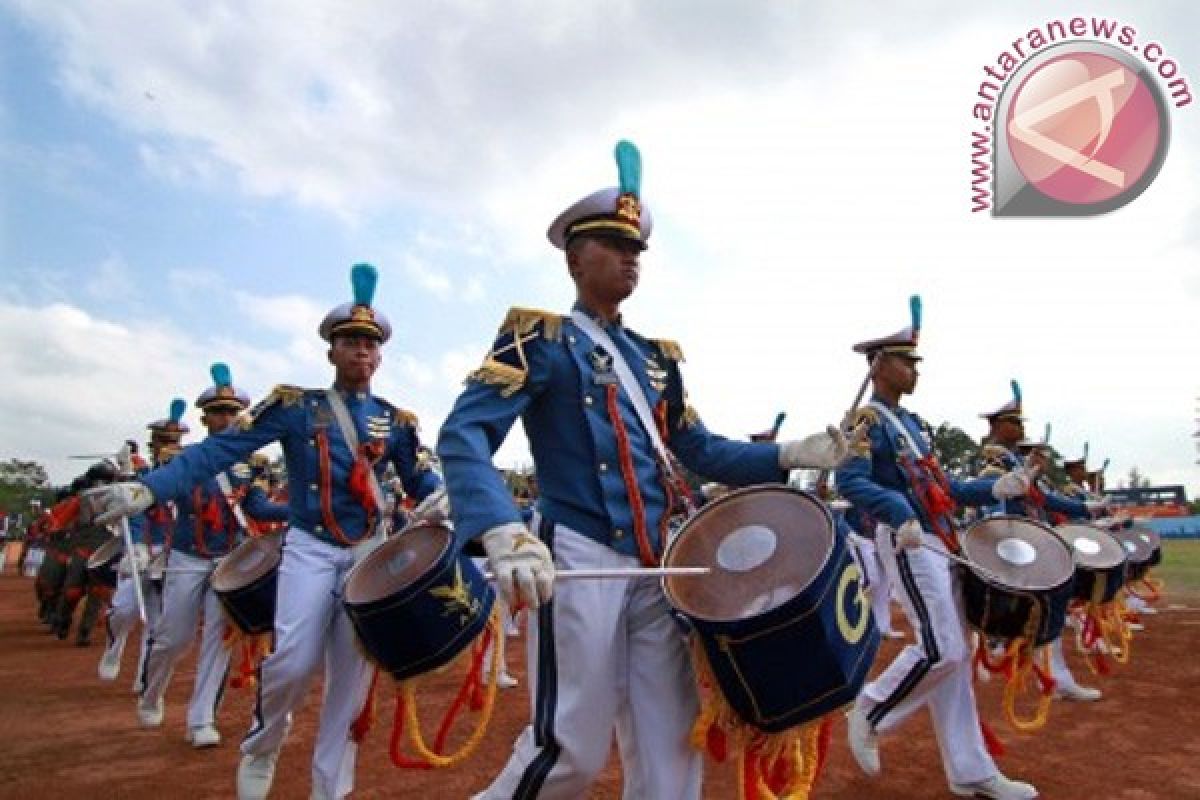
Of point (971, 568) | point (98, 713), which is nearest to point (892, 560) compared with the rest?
point (971, 568)

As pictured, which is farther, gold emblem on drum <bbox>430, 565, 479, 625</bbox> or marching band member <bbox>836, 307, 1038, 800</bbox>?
marching band member <bbox>836, 307, 1038, 800</bbox>

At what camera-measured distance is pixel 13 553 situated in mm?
36875

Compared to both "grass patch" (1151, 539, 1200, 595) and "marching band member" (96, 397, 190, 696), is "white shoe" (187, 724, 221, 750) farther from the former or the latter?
"grass patch" (1151, 539, 1200, 595)

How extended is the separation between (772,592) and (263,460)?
251 inches

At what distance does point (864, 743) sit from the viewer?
523cm

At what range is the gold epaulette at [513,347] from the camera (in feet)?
9.53

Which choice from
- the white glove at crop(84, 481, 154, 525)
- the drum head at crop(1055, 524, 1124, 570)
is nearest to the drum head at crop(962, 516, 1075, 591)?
the drum head at crop(1055, 524, 1124, 570)

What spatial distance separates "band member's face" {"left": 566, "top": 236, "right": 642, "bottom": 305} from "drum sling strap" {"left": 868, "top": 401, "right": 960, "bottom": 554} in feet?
8.87

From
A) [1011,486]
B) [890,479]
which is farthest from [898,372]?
[1011,486]

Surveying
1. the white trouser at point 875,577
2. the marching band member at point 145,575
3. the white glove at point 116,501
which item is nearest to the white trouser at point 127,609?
the marching band member at point 145,575

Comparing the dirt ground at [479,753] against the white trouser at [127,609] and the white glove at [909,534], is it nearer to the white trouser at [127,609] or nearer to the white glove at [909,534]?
the white trouser at [127,609]

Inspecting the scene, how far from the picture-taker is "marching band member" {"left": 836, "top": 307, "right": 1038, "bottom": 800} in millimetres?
4910

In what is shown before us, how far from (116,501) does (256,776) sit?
1723 mm

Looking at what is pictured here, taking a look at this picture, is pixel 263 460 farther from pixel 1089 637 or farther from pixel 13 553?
pixel 13 553
